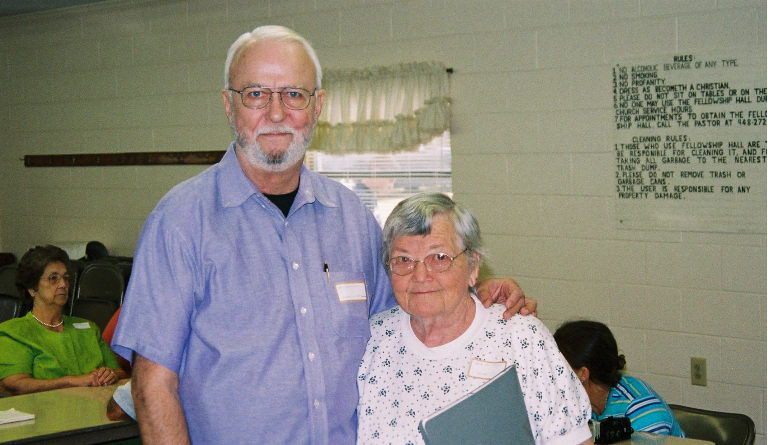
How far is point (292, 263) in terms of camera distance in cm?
190

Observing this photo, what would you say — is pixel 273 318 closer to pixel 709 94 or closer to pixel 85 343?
pixel 85 343

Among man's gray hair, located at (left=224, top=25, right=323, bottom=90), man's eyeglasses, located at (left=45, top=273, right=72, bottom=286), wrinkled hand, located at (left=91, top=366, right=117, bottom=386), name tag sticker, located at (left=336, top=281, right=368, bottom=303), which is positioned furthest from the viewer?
man's eyeglasses, located at (left=45, top=273, right=72, bottom=286)

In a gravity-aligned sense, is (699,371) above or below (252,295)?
below

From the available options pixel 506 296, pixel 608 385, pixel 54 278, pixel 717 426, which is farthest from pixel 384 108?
pixel 506 296

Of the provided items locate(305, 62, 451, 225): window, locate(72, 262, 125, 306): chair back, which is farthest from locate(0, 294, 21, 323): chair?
locate(305, 62, 451, 225): window

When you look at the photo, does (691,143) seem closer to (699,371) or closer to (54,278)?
(699,371)

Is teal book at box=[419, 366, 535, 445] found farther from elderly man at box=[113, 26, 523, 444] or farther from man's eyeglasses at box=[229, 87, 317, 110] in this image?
man's eyeglasses at box=[229, 87, 317, 110]

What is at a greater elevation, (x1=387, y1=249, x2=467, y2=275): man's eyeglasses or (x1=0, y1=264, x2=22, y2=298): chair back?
(x1=387, y1=249, x2=467, y2=275): man's eyeglasses

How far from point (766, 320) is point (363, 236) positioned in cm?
304

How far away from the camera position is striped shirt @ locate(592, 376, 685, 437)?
290 centimetres

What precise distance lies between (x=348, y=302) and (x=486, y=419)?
1.72ft

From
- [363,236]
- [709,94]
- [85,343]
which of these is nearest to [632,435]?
[363,236]

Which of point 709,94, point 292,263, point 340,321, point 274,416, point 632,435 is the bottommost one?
point 632,435

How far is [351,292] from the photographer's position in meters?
2.00
